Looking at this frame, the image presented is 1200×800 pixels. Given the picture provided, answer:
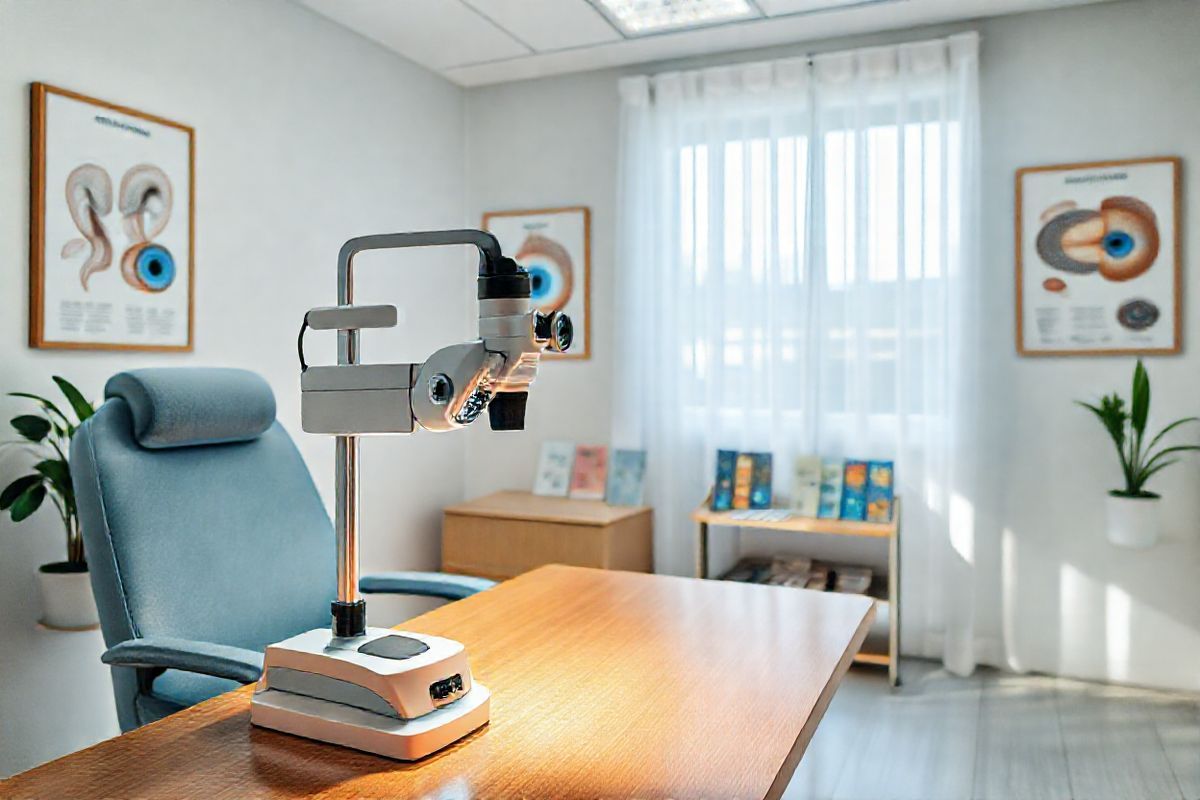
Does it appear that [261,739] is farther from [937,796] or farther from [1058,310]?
[1058,310]

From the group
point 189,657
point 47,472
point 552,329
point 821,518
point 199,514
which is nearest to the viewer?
point 552,329

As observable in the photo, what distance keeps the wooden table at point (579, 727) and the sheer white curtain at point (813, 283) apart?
6.90ft

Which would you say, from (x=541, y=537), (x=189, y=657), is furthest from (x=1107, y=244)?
(x=189, y=657)

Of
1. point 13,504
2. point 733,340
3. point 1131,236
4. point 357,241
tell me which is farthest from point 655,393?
point 357,241

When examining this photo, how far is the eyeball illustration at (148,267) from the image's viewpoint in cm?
281

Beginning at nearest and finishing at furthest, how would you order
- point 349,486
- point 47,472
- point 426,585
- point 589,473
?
point 349,486, point 426,585, point 47,472, point 589,473

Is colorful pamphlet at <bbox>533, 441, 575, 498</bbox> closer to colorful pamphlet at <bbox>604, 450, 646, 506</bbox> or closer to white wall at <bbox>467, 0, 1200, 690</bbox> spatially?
colorful pamphlet at <bbox>604, 450, 646, 506</bbox>

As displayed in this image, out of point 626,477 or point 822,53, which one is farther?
point 626,477

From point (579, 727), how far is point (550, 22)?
10.3 feet

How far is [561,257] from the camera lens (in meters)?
4.36

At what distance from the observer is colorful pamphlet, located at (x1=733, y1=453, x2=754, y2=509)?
386 cm

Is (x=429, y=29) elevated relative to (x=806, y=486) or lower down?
elevated

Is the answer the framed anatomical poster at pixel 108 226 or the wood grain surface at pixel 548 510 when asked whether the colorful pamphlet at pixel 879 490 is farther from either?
the framed anatomical poster at pixel 108 226

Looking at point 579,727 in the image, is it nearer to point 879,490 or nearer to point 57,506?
point 57,506
